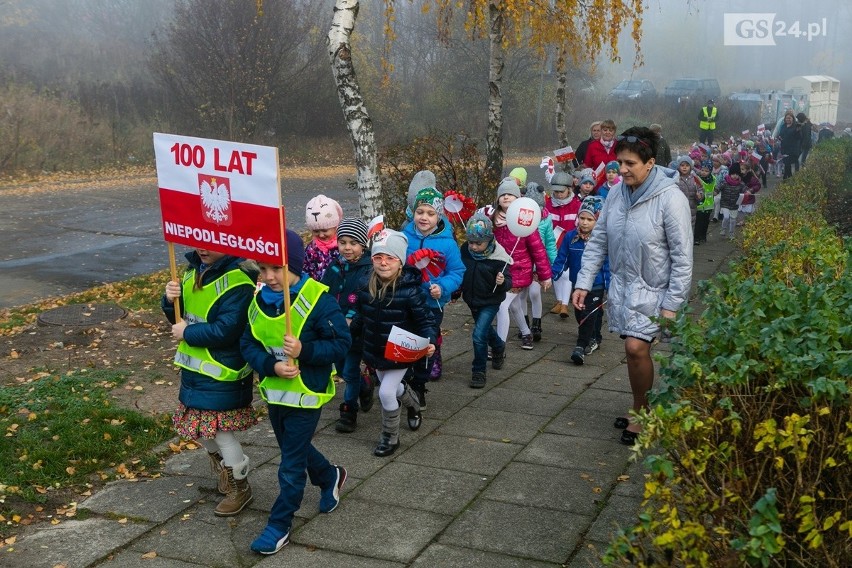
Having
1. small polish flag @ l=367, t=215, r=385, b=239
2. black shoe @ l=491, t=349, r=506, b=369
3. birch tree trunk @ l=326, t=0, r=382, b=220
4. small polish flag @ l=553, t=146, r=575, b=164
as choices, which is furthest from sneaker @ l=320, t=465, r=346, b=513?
small polish flag @ l=553, t=146, r=575, b=164

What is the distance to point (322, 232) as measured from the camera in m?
7.25

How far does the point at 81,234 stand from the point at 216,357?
12.2m

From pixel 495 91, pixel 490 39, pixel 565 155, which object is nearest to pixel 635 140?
pixel 565 155

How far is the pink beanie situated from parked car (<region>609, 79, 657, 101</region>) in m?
44.2

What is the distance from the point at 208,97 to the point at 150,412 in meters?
25.4

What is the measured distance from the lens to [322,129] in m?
34.6

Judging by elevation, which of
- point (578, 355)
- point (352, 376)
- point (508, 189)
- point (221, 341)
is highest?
point (508, 189)

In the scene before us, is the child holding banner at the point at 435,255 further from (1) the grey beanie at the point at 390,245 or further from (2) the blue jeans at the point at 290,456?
(2) the blue jeans at the point at 290,456

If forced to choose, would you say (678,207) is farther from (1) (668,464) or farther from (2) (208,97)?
(2) (208,97)

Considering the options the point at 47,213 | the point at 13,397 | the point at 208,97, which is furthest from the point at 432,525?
the point at 208,97

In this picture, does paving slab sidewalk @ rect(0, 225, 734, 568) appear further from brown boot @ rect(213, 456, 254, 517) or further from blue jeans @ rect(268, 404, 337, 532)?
blue jeans @ rect(268, 404, 337, 532)

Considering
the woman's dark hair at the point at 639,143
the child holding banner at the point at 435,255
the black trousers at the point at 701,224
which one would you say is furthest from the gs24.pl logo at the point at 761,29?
the woman's dark hair at the point at 639,143

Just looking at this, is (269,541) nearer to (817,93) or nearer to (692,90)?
(692,90)

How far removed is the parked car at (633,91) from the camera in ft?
163
